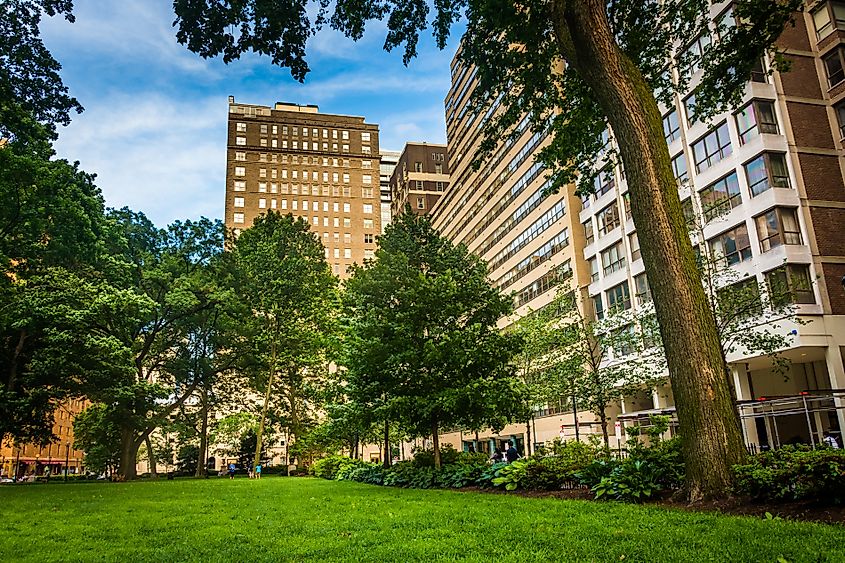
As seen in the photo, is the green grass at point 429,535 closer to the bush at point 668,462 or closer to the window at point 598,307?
the bush at point 668,462

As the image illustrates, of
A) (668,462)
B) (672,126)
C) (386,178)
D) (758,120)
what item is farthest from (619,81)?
(386,178)

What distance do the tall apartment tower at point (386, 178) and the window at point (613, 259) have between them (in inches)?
3733

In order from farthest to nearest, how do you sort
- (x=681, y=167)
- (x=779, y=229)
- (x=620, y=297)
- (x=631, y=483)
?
(x=620, y=297), (x=681, y=167), (x=779, y=229), (x=631, y=483)

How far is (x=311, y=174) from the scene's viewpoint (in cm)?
10769

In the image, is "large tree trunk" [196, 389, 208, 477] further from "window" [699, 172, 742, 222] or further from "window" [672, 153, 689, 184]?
"window" [699, 172, 742, 222]

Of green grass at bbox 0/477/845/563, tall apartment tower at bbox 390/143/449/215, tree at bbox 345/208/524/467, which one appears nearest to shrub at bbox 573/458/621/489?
green grass at bbox 0/477/845/563

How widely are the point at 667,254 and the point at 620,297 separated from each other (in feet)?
115

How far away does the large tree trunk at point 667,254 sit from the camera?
9.25 meters

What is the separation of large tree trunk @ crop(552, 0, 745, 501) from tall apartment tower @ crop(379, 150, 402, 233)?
12738 centimetres

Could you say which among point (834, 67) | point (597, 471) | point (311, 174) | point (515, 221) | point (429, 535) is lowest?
point (429, 535)

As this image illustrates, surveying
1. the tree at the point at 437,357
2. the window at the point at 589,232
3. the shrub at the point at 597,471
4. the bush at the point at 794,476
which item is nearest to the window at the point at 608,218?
the window at the point at 589,232

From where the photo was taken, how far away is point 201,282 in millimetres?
35750

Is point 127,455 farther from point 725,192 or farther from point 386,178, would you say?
point 386,178

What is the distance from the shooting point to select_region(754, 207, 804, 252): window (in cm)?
3019
